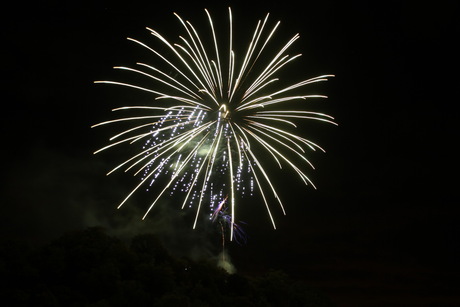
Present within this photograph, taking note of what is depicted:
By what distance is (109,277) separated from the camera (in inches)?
653

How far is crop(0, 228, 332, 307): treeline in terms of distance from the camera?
15.3m

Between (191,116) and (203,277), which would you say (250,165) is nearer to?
(191,116)

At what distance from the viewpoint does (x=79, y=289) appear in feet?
53.7

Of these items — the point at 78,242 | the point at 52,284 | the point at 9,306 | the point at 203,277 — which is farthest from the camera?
the point at 203,277

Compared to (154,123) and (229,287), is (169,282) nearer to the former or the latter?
(229,287)

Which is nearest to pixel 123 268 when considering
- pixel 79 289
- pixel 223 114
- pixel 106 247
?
pixel 106 247

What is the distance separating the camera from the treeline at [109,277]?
50.1 feet

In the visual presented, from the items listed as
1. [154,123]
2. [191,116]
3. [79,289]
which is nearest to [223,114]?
[191,116]

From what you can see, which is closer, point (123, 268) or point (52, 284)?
point (52, 284)

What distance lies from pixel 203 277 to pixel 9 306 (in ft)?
→ 27.8

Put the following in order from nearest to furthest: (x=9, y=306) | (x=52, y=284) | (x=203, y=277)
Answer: (x=9, y=306) → (x=52, y=284) → (x=203, y=277)

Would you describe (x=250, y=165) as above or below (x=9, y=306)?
above

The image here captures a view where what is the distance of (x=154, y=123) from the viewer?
1852 cm

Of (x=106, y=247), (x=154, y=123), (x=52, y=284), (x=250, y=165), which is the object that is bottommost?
(x=52, y=284)
